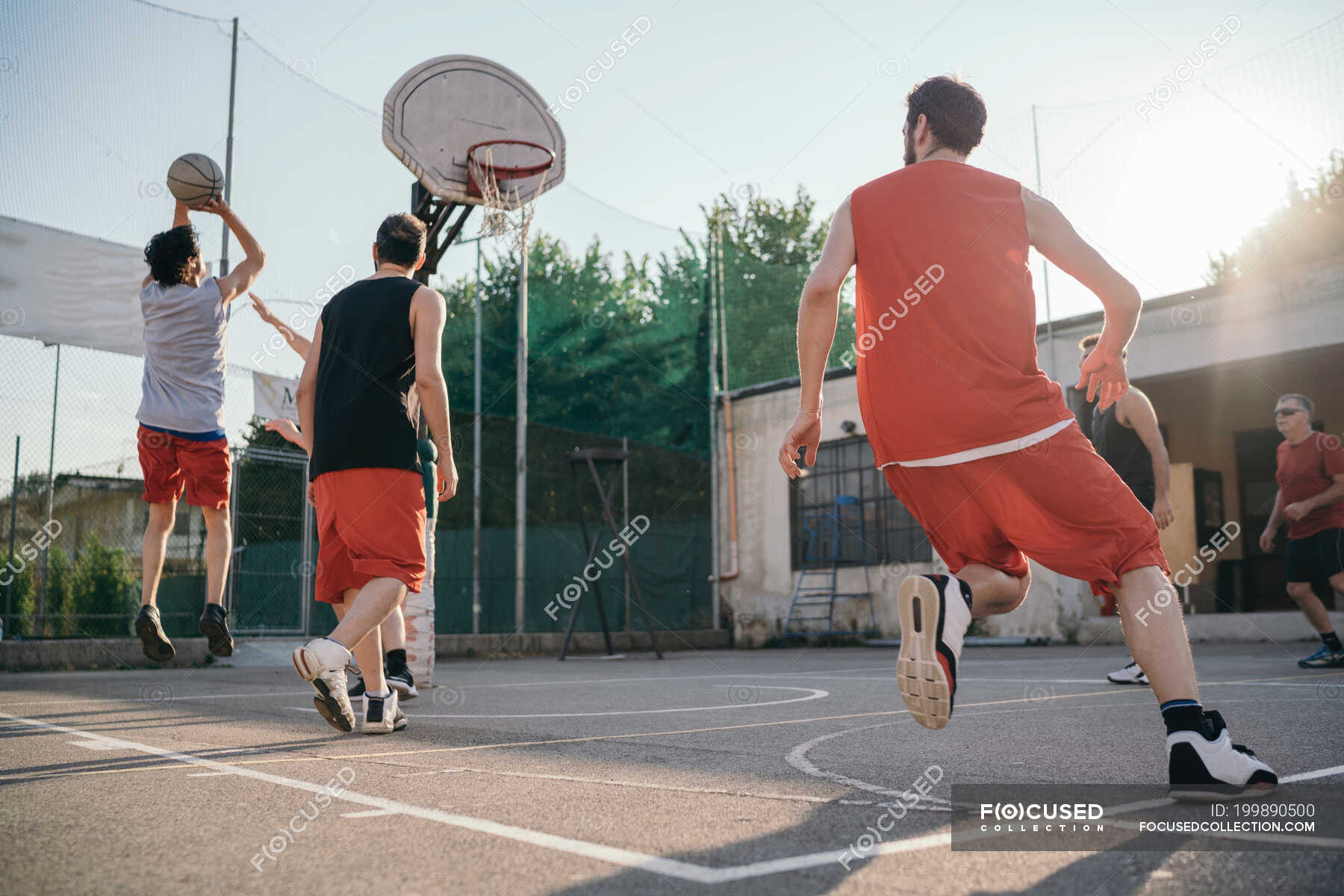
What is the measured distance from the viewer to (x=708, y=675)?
7.57 meters

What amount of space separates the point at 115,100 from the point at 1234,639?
14.1m

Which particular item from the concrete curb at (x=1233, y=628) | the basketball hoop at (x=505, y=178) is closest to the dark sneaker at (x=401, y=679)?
the basketball hoop at (x=505, y=178)

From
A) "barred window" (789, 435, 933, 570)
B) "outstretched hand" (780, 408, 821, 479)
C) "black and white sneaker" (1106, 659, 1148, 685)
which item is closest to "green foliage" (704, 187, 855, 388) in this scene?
"barred window" (789, 435, 933, 570)

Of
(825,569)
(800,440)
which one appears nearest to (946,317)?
(800,440)

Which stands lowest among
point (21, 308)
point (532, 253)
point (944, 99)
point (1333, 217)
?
point (944, 99)

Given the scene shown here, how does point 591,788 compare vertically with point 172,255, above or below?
below

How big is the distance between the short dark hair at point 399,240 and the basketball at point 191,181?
1.39 meters

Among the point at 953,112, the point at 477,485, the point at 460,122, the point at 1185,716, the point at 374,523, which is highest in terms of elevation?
the point at 460,122

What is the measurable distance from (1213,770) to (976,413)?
879 mm

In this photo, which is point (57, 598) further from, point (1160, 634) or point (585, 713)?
point (1160, 634)

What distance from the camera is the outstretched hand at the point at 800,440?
2.43 m

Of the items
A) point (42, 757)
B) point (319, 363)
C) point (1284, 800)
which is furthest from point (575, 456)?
point (1284, 800)

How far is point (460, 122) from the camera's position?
25.1ft

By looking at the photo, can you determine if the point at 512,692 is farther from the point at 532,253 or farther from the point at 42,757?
the point at 532,253
